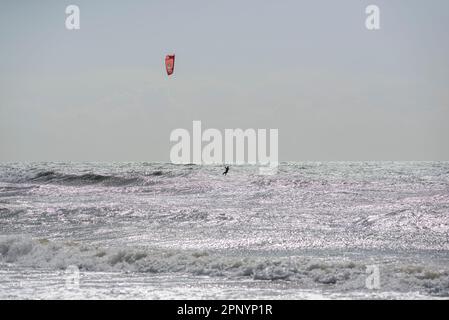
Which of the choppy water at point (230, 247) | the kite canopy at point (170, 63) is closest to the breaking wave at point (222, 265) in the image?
the choppy water at point (230, 247)

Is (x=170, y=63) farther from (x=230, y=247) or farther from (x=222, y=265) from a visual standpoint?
(x=222, y=265)

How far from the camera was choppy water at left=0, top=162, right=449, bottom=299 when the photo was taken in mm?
10695

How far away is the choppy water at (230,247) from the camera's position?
1070cm

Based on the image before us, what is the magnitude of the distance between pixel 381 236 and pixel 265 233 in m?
3.10

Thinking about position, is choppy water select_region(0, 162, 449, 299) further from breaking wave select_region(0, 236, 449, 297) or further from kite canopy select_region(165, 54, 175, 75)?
kite canopy select_region(165, 54, 175, 75)

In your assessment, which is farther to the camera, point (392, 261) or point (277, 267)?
point (392, 261)

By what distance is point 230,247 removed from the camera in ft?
50.4

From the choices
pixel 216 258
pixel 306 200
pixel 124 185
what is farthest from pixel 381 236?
pixel 124 185

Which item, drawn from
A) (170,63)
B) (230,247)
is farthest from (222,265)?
(170,63)

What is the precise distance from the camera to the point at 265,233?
17.8m

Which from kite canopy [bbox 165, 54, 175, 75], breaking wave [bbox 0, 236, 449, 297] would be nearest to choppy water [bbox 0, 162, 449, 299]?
breaking wave [bbox 0, 236, 449, 297]

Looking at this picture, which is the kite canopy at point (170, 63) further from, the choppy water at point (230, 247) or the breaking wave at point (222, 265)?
the breaking wave at point (222, 265)

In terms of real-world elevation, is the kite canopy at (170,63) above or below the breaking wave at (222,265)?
above

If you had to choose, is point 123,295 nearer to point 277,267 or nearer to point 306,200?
point 277,267
